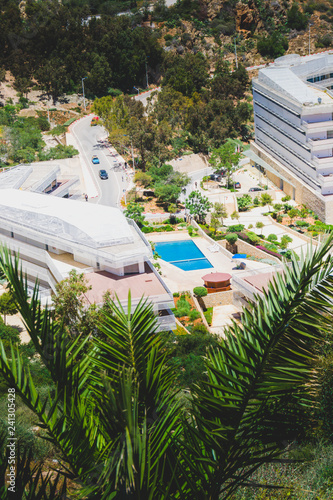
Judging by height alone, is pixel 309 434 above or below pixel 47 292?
above

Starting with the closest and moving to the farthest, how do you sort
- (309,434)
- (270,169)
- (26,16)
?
(309,434)
(270,169)
(26,16)

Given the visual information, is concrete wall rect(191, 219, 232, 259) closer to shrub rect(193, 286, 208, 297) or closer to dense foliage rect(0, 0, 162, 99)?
shrub rect(193, 286, 208, 297)

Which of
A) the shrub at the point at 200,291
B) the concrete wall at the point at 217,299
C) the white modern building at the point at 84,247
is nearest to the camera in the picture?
the white modern building at the point at 84,247

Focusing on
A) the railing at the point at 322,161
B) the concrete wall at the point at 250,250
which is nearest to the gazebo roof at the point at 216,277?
the concrete wall at the point at 250,250

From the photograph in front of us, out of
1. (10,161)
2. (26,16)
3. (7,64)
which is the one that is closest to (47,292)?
(10,161)

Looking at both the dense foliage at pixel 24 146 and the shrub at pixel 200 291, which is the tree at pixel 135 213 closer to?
the shrub at pixel 200 291

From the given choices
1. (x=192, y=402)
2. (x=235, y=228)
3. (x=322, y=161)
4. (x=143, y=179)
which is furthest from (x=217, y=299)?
(x=192, y=402)

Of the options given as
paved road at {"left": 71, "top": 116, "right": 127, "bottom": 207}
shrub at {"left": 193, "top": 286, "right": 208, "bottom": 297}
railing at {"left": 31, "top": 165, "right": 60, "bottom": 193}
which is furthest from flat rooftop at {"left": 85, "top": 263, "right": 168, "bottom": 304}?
paved road at {"left": 71, "top": 116, "right": 127, "bottom": 207}

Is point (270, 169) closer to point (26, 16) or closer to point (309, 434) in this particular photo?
Answer: point (309, 434)
